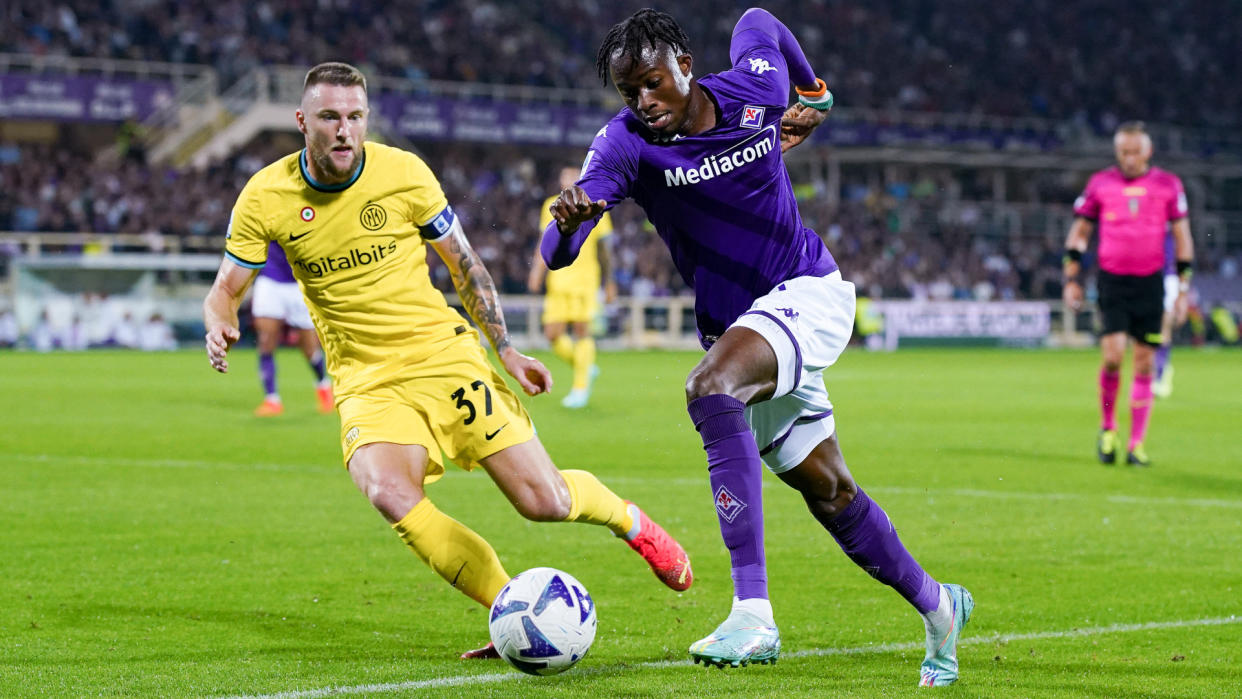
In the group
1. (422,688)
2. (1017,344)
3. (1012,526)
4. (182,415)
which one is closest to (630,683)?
(422,688)

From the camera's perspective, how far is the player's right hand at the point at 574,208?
13.1 ft

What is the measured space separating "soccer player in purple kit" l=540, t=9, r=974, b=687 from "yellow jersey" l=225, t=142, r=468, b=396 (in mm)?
925

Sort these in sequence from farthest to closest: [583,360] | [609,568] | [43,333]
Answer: [43,333], [583,360], [609,568]

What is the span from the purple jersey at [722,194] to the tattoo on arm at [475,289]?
801 mm

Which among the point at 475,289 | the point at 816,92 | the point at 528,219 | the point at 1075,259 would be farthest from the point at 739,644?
the point at 528,219

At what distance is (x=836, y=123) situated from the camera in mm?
40781

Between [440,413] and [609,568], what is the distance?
5.90 feet

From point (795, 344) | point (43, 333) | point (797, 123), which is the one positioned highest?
point (797, 123)

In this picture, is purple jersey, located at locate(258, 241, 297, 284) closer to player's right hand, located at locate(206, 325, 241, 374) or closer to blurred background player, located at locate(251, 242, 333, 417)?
blurred background player, located at locate(251, 242, 333, 417)

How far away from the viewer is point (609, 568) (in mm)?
6434

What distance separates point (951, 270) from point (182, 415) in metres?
28.4

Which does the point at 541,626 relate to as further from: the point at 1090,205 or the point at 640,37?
the point at 1090,205

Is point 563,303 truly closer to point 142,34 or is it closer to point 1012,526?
point 1012,526

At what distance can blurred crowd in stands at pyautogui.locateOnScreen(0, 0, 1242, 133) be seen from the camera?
3472cm
